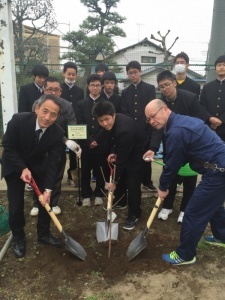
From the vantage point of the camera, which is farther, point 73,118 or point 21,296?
point 73,118

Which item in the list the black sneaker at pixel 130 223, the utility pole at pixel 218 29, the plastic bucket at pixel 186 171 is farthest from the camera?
the utility pole at pixel 218 29

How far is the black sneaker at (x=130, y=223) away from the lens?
12.0 feet

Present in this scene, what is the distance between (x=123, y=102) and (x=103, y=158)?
2.99 feet

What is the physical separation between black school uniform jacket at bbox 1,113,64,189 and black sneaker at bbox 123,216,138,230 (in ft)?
4.13

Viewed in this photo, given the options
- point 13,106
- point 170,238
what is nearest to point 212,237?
point 170,238

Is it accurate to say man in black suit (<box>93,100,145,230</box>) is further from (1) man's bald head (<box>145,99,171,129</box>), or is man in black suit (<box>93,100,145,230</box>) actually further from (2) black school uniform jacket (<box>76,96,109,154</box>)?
(1) man's bald head (<box>145,99,171,129</box>)

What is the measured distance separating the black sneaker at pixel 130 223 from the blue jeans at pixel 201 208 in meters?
0.85

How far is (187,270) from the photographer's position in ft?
9.62

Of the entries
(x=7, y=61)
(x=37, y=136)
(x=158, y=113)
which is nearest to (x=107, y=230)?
(x=37, y=136)

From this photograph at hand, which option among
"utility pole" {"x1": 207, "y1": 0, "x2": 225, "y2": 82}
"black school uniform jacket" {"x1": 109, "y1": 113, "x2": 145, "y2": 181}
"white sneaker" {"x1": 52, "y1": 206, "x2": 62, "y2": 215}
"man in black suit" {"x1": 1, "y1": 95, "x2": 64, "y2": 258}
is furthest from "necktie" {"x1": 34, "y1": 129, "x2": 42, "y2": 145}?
"utility pole" {"x1": 207, "y1": 0, "x2": 225, "y2": 82}

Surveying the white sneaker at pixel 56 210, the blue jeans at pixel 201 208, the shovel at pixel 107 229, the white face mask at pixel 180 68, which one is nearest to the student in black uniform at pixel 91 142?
the white sneaker at pixel 56 210

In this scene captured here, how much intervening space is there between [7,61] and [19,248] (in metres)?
2.82

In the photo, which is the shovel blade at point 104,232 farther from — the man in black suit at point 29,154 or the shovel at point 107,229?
the man in black suit at point 29,154

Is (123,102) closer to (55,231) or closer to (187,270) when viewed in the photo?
(55,231)
